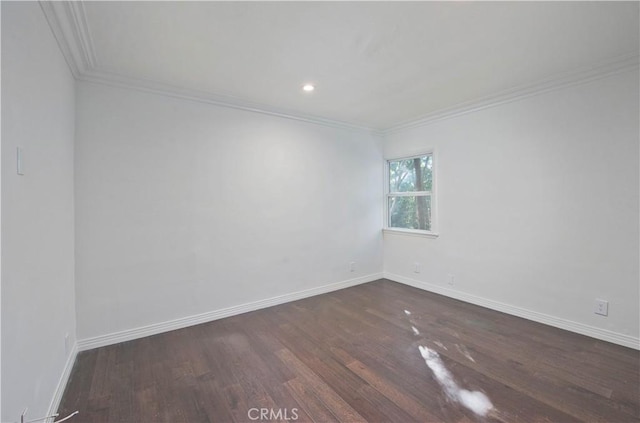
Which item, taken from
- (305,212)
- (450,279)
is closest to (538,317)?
(450,279)

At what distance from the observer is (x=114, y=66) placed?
2.41m

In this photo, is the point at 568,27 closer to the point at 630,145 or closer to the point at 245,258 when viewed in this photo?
the point at 630,145

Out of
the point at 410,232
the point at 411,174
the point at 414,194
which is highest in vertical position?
the point at 411,174

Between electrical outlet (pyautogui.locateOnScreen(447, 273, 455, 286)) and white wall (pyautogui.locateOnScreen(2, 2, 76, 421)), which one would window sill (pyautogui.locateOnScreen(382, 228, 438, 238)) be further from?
white wall (pyautogui.locateOnScreen(2, 2, 76, 421))

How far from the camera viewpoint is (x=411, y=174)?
14.4 feet

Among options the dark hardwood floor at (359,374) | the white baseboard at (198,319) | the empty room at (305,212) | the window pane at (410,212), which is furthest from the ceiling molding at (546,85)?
the white baseboard at (198,319)

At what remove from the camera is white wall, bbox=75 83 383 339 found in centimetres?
257

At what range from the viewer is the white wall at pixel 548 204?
2.50m

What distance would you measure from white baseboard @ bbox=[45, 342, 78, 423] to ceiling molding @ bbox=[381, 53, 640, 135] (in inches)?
173

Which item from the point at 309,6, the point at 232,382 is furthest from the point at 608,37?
the point at 232,382

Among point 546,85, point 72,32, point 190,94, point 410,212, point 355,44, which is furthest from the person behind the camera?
point 410,212

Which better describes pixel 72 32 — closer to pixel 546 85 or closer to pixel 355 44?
pixel 355 44

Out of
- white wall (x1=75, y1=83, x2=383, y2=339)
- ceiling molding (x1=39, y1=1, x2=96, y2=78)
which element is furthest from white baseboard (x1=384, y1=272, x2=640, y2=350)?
ceiling molding (x1=39, y1=1, x2=96, y2=78)

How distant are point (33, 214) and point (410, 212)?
13.3ft
